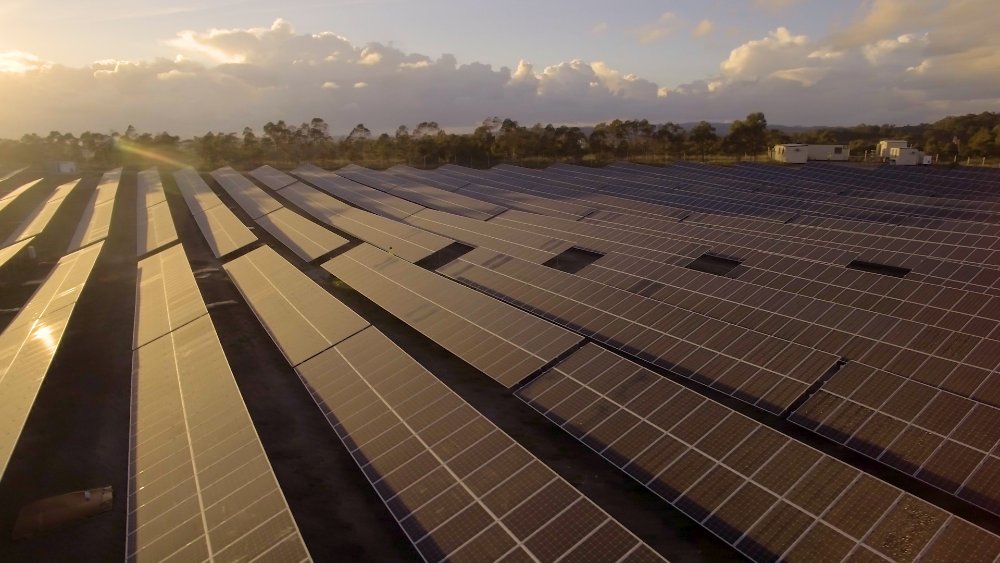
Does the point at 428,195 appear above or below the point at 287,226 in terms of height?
above

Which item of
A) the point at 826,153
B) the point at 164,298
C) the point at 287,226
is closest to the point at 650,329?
the point at 164,298

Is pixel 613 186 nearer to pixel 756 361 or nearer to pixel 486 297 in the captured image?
pixel 486 297

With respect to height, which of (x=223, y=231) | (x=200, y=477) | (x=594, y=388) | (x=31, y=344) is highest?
(x=223, y=231)

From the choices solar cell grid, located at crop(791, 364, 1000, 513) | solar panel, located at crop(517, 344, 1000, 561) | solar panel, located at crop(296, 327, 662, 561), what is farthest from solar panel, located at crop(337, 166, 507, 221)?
solar cell grid, located at crop(791, 364, 1000, 513)

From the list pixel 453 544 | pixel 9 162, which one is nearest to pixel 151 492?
pixel 453 544

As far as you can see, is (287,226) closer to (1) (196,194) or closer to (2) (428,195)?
(2) (428,195)

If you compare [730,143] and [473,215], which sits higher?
[730,143]
